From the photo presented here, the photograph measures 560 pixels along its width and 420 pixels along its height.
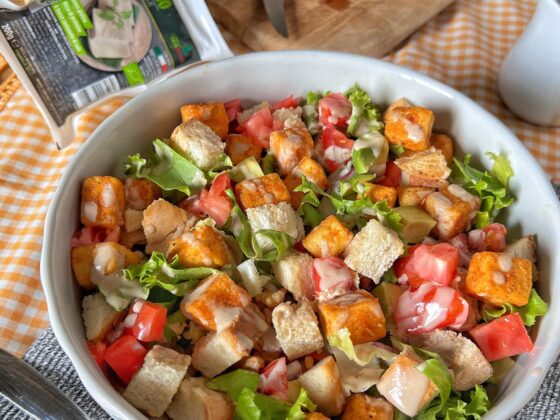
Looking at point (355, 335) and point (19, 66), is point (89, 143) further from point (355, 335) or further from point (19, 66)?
point (355, 335)

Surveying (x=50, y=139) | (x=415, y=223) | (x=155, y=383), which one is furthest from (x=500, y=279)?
(x=50, y=139)

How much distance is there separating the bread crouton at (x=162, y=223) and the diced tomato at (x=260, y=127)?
28cm

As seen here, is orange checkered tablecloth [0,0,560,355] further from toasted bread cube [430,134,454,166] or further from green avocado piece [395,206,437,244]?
green avocado piece [395,206,437,244]

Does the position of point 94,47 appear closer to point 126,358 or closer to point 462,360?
point 126,358

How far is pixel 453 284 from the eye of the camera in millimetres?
1434

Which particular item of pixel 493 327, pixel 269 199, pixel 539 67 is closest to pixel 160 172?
pixel 269 199

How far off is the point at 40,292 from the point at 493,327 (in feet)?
3.64

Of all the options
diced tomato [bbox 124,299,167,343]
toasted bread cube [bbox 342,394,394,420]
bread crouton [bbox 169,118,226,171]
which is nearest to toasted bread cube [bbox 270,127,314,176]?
bread crouton [bbox 169,118,226,171]

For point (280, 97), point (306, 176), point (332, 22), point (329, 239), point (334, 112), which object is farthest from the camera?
point (332, 22)

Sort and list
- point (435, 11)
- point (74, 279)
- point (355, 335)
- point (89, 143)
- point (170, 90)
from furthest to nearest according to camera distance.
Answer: point (435, 11) → point (170, 90) → point (89, 143) → point (74, 279) → point (355, 335)

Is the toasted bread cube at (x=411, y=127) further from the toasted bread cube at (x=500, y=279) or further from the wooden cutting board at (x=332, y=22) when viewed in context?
the wooden cutting board at (x=332, y=22)

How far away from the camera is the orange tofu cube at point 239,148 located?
167cm

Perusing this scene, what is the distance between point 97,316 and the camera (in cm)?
140

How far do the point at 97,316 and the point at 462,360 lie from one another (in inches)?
28.2
